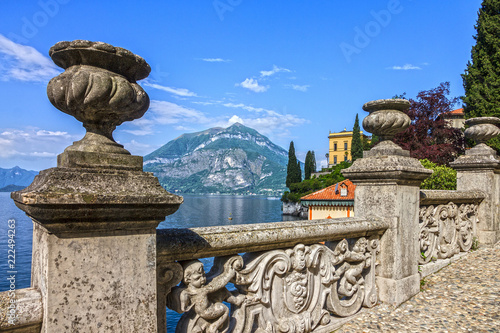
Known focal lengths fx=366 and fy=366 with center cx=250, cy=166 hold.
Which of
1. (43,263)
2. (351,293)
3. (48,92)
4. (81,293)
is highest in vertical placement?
(48,92)

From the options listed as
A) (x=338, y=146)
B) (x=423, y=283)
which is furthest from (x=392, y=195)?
(x=338, y=146)

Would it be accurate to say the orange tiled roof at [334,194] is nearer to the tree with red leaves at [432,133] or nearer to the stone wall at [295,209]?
the tree with red leaves at [432,133]

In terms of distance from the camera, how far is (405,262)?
175 inches

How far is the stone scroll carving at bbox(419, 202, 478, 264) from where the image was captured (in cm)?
553

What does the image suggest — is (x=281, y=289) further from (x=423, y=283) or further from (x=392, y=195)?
(x=423, y=283)

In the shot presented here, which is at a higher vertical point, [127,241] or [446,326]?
[127,241]

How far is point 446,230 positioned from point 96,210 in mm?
5865

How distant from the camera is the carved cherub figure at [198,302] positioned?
8.08 ft

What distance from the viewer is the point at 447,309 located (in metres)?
4.21

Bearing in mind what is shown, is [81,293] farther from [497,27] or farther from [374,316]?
[497,27]

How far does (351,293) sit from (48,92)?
11.2 ft

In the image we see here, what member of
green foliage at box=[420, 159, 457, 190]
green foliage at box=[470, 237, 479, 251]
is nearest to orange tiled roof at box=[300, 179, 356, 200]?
green foliage at box=[420, 159, 457, 190]

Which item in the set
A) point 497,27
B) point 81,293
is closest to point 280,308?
point 81,293

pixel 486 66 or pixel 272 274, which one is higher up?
pixel 486 66
